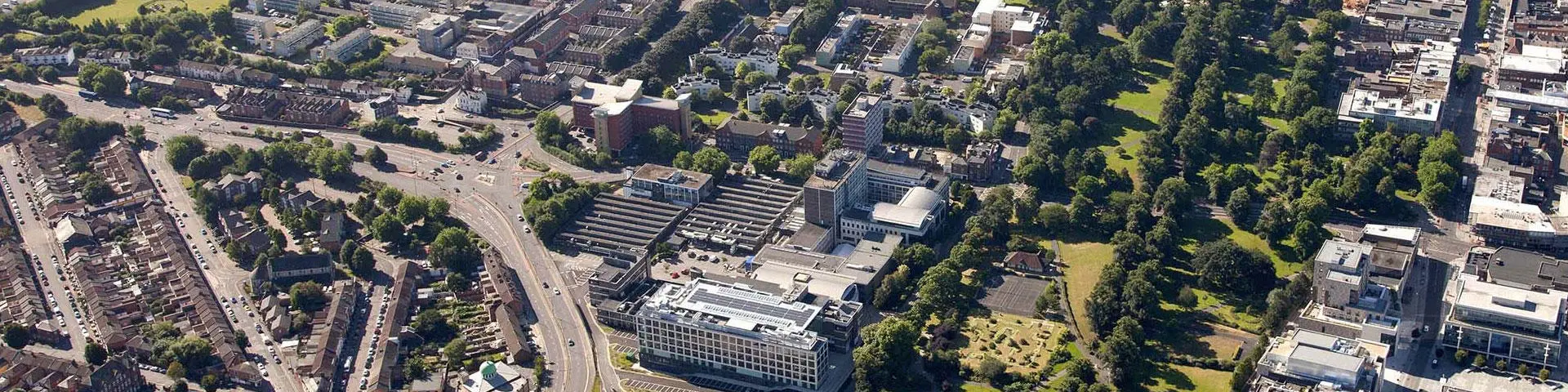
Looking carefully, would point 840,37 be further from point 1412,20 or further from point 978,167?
point 1412,20

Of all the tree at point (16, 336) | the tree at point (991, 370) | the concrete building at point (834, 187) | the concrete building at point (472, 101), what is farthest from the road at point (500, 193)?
the tree at point (991, 370)

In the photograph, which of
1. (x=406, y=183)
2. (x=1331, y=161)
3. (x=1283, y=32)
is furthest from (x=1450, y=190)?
(x=406, y=183)

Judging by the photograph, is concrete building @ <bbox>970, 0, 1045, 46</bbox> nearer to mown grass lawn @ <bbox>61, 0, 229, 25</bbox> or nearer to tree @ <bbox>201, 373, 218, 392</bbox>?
mown grass lawn @ <bbox>61, 0, 229, 25</bbox>

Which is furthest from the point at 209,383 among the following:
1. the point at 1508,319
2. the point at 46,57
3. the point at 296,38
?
the point at 1508,319

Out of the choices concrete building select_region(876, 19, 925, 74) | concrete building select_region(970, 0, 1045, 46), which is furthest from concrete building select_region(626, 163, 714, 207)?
concrete building select_region(970, 0, 1045, 46)

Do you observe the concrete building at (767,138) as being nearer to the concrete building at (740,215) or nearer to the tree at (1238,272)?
the concrete building at (740,215)

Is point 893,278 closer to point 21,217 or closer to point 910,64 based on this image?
point 910,64
